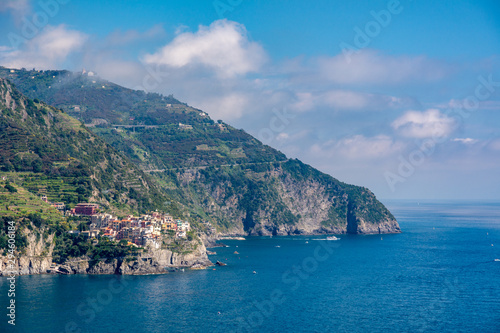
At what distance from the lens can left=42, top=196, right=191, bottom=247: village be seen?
122438 mm

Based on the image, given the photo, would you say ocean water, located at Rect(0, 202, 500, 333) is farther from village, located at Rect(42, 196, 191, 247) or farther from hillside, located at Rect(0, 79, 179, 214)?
hillside, located at Rect(0, 79, 179, 214)

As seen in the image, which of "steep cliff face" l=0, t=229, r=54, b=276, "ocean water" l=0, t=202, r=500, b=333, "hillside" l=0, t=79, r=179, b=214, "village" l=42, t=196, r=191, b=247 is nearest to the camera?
"ocean water" l=0, t=202, r=500, b=333

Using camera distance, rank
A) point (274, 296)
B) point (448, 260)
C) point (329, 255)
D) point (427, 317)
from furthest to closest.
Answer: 1. point (329, 255)
2. point (448, 260)
3. point (274, 296)
4. point (427, 317)

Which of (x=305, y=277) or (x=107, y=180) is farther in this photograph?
(x=107, y=180)

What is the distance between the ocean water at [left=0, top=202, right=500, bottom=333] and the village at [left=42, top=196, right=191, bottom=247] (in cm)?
1158

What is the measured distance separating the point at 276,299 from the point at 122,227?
45876 mm

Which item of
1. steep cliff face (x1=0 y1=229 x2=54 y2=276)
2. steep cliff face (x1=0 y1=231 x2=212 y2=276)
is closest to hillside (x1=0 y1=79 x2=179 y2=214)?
steep cliff face (x1=0 y1=229 x2=54 y2=276)

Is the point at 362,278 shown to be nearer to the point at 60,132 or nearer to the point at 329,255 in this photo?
the point at 329,255

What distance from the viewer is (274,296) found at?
104 m

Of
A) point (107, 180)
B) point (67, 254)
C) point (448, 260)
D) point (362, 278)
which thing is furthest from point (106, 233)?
point (448, 260)

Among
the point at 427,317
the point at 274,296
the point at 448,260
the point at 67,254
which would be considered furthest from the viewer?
the point at 448,260

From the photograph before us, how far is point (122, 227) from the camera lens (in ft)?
418

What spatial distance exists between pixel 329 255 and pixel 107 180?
Answer: 2873 inches

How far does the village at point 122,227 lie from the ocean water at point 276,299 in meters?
11.6
